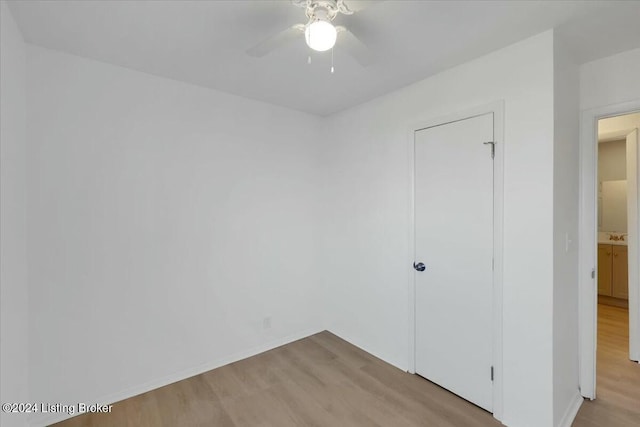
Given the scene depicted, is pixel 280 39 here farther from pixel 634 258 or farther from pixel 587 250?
pixel 634 258

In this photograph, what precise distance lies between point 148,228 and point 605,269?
5.86 metres

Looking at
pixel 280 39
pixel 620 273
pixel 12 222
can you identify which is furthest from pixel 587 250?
pixel 12 222

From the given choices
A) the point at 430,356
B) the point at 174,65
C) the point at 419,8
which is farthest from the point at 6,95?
the point at 430,356

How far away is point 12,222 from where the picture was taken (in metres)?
1.68

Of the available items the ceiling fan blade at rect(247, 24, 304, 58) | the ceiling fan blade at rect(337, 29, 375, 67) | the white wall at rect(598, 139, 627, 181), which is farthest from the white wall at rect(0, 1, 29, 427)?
the white wall at rect(598, 139, 627, 181)

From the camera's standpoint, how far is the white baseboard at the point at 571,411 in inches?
76.2

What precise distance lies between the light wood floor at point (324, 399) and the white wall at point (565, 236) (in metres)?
0.31

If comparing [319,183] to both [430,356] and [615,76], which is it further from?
[615,76]

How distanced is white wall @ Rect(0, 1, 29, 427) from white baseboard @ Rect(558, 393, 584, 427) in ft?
10.8

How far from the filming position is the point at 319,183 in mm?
3564

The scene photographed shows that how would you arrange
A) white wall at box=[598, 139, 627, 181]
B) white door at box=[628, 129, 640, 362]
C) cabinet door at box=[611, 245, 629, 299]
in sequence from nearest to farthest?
white door at box=[628, 129, 640, 362] → cabinet door at box=[611, 245, 629, 299] → white wall at box=[598, 139, 627, 181]

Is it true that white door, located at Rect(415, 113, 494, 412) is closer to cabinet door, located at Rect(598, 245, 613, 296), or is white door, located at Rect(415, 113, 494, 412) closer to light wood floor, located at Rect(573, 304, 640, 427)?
light wood floor, located at Rect(573, 304, 640, 427)

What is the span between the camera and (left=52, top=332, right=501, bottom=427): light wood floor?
6.67ft

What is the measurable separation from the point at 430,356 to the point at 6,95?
3361 mm
